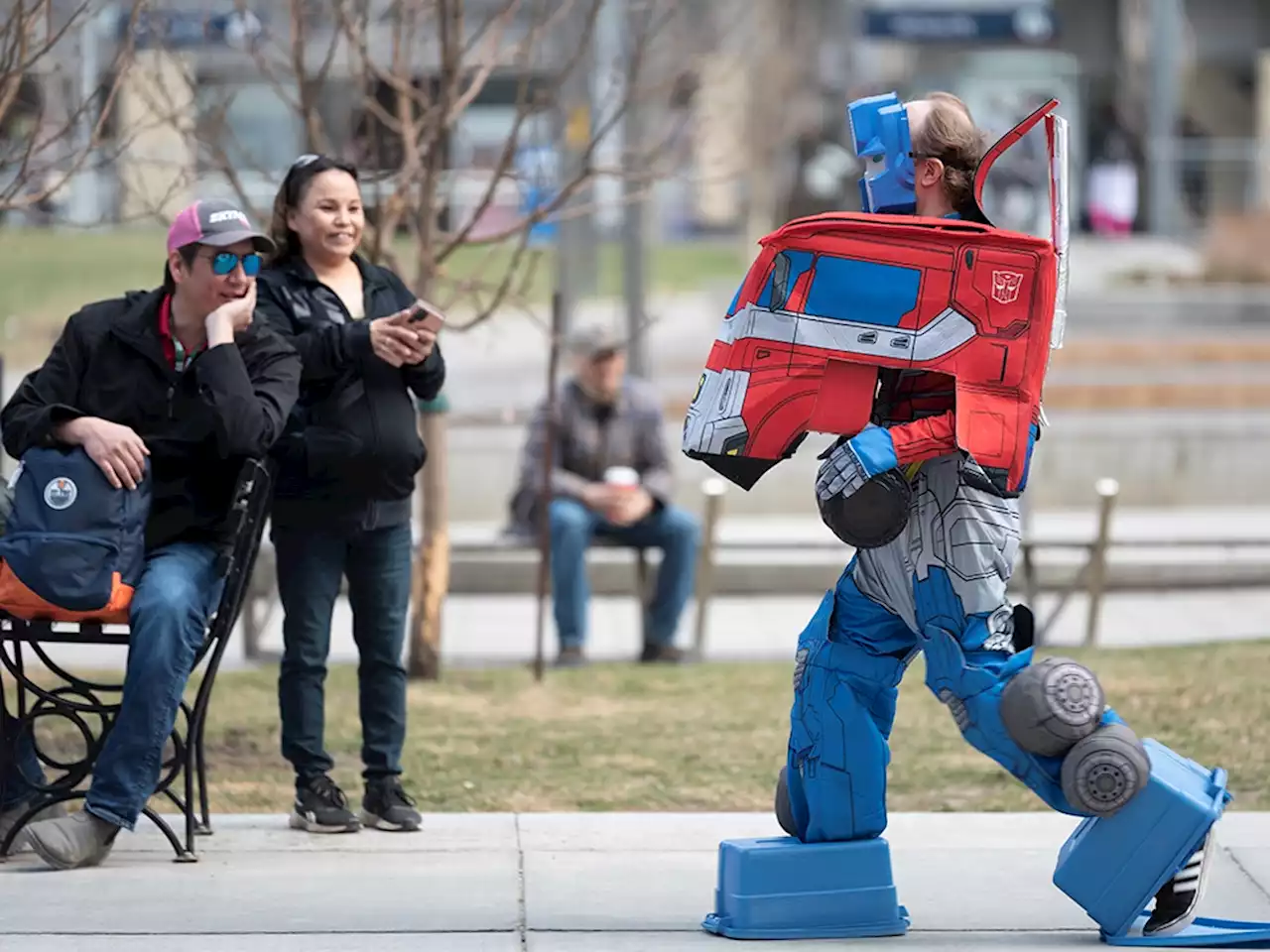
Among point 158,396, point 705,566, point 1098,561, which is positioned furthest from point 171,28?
point 1098,561

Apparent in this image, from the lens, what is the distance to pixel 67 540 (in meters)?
5.23

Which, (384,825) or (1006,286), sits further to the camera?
(384,825)

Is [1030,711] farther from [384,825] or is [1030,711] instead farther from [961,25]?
[961,25]

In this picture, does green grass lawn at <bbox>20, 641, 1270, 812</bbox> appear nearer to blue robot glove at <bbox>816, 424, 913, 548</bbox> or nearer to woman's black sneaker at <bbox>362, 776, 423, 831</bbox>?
woman's black sneaker at <bbox>362, 776, 423, 831</bbox>

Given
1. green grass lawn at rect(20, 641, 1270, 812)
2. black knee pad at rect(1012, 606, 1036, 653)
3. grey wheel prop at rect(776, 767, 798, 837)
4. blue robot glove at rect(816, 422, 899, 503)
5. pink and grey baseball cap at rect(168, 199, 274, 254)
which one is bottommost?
green grass lawn at rect(20, 641, 1270, 812)

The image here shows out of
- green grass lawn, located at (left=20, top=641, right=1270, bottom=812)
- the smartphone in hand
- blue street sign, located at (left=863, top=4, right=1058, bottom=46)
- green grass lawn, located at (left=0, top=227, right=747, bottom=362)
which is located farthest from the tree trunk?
→ blue street sign, located at (left=863, top=4, right=1058, bottom=46)

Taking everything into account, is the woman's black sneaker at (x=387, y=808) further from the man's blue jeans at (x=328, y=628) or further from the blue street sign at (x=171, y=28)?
the blue street sign at (x=171, y=28)

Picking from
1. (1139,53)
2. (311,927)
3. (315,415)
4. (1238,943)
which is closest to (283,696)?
(315,415)

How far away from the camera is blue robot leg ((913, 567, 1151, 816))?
14.8 feet

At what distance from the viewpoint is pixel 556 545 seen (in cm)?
970

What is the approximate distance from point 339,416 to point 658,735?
2.22m

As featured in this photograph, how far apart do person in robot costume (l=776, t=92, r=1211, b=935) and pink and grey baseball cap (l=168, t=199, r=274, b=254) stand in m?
1.60

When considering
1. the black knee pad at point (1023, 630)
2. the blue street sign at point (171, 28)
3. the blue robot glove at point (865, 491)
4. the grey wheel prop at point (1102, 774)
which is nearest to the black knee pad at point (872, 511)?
the blue robot glove at point (865, 491)

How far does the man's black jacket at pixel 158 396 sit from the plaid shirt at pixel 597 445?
4242mm
